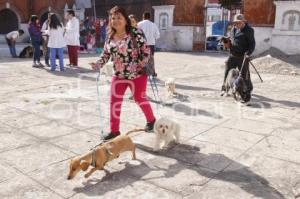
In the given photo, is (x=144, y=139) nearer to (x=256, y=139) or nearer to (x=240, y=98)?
(x=256, y=139)

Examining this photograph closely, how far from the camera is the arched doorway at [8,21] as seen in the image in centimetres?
2677

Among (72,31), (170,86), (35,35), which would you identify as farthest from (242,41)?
(35,35)

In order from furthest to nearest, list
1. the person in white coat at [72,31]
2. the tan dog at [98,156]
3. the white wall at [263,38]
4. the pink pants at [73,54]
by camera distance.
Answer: the white wall at [263,38]
the pink pants at [73,54]
the person in white coat at [72,31]
the tan dog at [98,156]

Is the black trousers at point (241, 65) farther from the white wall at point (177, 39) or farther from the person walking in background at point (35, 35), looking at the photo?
the white wall at point (177, 39)

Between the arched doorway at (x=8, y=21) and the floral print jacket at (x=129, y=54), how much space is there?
24248 millimetres

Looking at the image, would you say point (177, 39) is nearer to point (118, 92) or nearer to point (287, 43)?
point (287, 43)

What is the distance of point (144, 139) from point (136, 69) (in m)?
1.11

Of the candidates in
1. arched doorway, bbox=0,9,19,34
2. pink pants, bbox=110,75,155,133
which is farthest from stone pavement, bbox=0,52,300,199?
arched doorway, bbox=0,9,19,34

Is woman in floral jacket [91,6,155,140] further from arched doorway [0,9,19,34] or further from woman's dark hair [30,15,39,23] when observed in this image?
arched doorway [0,9,19,34]

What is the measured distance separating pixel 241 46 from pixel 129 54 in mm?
4031

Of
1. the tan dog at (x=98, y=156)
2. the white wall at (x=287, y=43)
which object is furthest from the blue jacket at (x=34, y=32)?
the white wall at (x=287, y=43)

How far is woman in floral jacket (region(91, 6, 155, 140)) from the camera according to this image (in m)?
4.69

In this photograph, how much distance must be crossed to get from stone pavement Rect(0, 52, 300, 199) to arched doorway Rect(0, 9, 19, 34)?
63.6 ft

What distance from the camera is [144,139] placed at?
17.5 ft
